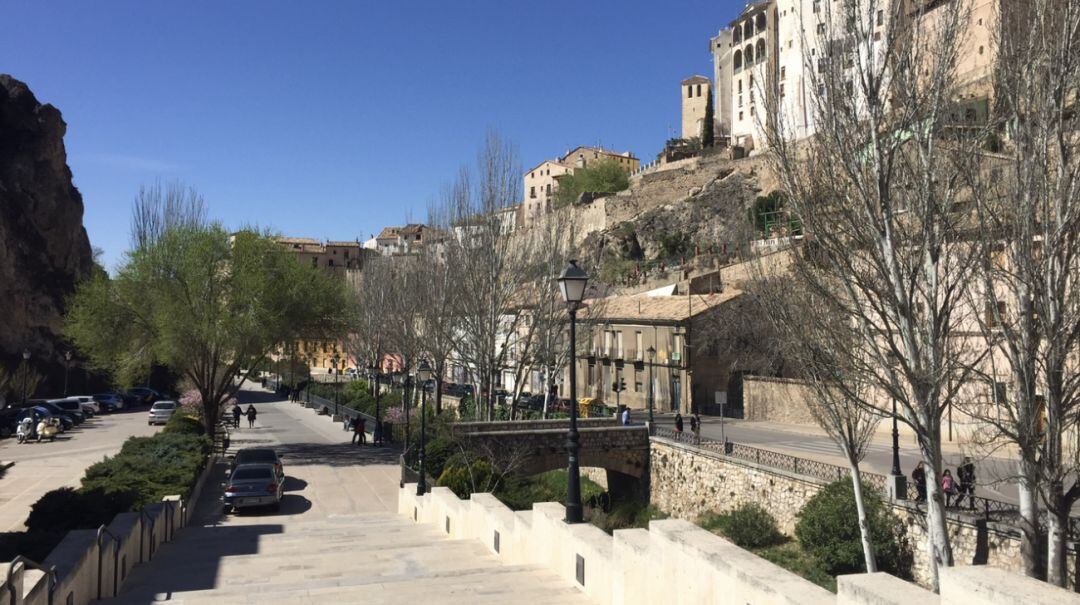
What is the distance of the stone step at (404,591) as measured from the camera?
766 cm

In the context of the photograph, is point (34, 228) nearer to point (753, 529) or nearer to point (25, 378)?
point (25, 378)

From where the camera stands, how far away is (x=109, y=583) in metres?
8.19

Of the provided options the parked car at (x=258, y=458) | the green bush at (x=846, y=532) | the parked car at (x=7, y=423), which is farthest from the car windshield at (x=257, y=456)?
the parked car at (x=7, y=423)

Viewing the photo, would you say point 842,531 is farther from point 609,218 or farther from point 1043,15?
point 609,218

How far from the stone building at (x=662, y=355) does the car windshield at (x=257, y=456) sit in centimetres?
1780

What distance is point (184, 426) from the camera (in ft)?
82.5

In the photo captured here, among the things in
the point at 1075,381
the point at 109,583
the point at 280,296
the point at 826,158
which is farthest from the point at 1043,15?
the point at 280,296

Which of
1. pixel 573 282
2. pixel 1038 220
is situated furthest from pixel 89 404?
pixel 1038 220

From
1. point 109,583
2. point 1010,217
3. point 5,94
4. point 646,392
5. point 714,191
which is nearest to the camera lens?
point 109,583

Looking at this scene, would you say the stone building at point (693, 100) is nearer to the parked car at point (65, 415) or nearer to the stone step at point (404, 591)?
the parked car at point (65, 415)

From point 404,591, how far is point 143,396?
1991 inches

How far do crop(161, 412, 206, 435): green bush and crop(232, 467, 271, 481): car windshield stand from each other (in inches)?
240

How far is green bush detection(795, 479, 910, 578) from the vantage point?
1861cm

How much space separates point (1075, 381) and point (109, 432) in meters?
36.1
